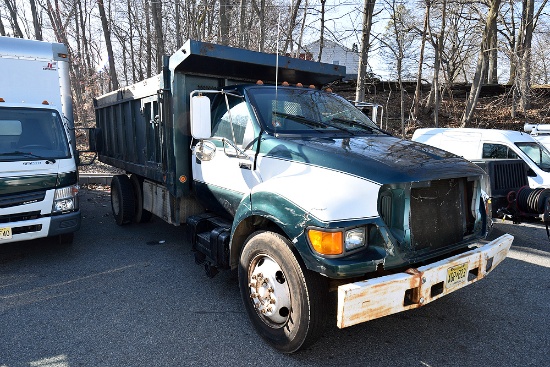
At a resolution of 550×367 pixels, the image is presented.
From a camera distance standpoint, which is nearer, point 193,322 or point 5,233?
point 193,322

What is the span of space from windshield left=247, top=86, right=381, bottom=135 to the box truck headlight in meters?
2.98

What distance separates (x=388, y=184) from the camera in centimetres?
288

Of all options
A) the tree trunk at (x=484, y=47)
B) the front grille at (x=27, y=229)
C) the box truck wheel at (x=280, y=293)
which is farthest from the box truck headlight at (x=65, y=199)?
the tree trunk at (x=484, y=47)

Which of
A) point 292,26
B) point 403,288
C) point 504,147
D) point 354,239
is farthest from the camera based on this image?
point 292,26

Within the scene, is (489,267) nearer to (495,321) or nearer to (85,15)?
(495,321)

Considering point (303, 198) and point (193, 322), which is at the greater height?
point (303, 198)

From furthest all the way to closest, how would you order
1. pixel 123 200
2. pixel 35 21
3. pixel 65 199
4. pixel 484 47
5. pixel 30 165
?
pixel 35 21, pixel 484 47, pixel 123 200, pixel 65 199, pixel 30 165

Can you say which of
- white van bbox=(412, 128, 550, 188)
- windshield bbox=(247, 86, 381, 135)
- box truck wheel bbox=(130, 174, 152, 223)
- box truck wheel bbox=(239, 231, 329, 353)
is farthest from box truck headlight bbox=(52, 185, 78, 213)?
white van bbox=(412, 128, 550, 188)

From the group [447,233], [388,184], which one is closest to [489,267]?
[447,233]

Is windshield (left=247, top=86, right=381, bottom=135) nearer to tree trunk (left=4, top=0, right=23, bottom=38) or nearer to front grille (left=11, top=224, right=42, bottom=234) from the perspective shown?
front grille (left=11, top=224, right=42, bottom=234)

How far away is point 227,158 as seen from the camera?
4.27 metres

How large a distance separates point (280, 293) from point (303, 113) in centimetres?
203

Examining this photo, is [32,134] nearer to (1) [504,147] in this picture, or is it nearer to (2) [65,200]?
(2) [65,200]

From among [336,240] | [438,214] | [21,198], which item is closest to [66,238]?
[21,198]
